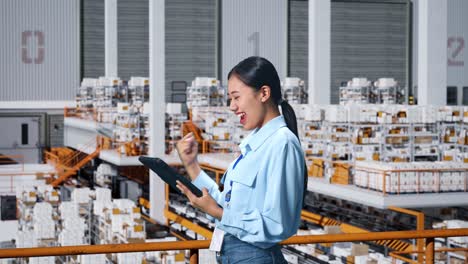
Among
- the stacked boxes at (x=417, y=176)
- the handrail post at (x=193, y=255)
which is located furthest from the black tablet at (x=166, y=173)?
the stacked boxes at (x=417, y=176)

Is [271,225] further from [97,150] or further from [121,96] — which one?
[121,96]

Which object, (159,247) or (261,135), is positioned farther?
(159,247)

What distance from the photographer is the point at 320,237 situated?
12.5 ft

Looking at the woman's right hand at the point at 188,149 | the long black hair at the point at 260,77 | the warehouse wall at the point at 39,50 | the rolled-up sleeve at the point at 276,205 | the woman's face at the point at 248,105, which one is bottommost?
the rolled-up sleeve at the point at 276,205

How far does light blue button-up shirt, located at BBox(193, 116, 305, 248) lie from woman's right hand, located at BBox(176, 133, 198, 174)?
19cm

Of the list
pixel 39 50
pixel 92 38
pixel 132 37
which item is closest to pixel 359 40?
pixel 132 37

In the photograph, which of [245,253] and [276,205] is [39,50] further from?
[276,205]

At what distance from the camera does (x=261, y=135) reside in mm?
2654

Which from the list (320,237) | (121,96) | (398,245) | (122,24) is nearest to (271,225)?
(320,237)

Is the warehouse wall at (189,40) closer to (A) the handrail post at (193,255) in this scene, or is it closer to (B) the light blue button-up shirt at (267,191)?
(A) the handrail post at (193,255)

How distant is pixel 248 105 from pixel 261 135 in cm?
12

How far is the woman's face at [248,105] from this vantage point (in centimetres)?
269

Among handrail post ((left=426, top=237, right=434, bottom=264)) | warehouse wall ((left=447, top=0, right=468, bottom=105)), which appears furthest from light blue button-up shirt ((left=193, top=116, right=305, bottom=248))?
warehouse wall ((left=447, top=0, right=468, bottom=105))

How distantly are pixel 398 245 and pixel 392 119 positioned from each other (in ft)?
8.59
